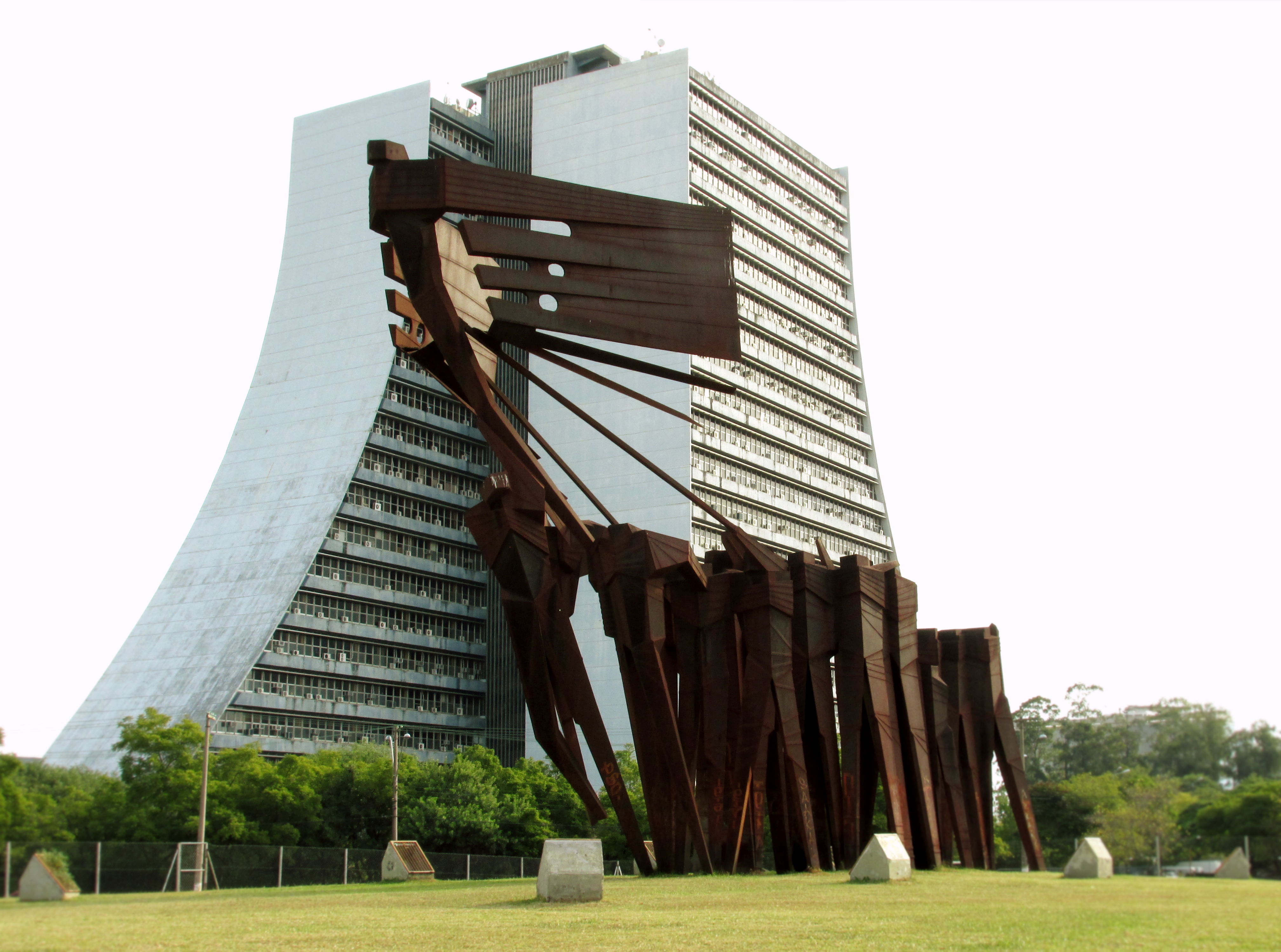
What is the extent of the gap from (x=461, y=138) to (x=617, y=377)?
52.2 feet

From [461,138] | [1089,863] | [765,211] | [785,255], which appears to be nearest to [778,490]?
A: [785,255]

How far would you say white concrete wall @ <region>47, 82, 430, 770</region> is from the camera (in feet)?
185

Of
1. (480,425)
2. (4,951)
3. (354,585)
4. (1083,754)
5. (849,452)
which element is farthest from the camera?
(849,452)

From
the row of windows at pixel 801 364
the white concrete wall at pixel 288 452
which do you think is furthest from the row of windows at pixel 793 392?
the white concrete wall at pixel 288 452

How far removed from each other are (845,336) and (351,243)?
30391 millimetres

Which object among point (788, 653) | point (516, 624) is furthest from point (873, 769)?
point (516, 624)

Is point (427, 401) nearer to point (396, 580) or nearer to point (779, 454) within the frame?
point (396, 580)

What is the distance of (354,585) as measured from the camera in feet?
204

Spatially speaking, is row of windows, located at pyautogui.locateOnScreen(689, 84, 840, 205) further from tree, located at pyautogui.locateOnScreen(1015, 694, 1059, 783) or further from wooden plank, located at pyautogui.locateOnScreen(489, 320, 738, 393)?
wooden plank, located at pyautogui.locateOnScreen(489, 320, 738, 393)

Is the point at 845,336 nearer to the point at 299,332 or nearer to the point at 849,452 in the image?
the point at 849,452

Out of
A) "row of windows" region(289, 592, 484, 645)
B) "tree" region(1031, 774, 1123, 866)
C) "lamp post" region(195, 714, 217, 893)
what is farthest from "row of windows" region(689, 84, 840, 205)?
"lamp post" region(195, 714, 217, 893)

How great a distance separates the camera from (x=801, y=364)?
74.6 metres

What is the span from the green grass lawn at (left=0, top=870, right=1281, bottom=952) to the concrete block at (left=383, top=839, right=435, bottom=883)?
9.56 meters

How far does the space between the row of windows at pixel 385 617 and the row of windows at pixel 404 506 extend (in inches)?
182
